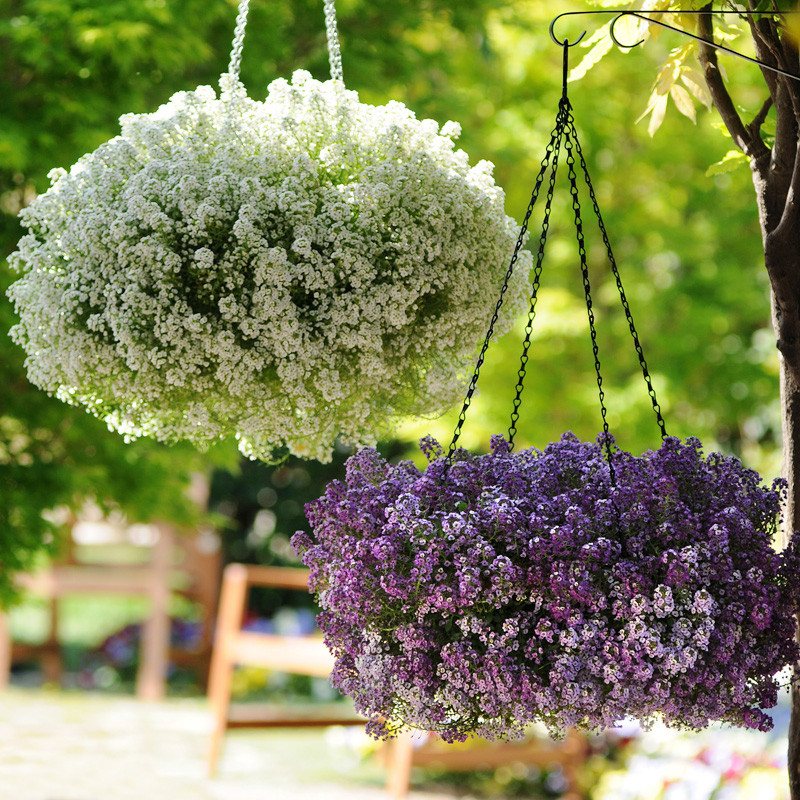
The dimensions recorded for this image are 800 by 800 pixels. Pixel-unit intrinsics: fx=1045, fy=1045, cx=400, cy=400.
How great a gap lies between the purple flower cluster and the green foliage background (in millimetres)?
2510

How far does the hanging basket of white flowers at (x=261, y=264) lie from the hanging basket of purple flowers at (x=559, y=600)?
31 centimetres

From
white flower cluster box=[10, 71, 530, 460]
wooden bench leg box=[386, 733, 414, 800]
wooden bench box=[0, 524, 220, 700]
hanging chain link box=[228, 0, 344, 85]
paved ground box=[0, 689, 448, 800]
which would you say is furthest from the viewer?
wooden bench box=[0, 524, 220, 700]

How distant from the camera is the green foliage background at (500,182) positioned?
13.5 feet

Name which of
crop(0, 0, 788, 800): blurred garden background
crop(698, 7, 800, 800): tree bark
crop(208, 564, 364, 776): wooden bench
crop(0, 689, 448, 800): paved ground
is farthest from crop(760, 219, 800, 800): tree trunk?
crop(0, 689, 448, 800): paved ground

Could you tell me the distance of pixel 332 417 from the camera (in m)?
2.14

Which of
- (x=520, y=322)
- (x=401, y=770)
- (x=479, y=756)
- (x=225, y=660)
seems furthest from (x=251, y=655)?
(x=520, y=322)

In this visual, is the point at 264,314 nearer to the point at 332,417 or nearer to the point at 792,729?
the point at 332,417

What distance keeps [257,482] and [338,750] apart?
11.2ft

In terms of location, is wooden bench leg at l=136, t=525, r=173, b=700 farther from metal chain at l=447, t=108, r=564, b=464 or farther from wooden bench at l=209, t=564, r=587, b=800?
metal chain at l=447, t=108, r=564, b=464

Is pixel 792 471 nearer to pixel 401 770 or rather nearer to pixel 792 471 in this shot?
pixel 792 471

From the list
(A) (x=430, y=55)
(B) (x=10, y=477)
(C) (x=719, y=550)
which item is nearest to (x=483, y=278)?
(C) (x=719, y=550)

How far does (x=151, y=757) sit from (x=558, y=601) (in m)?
5.10

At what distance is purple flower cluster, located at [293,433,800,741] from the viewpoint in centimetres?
171

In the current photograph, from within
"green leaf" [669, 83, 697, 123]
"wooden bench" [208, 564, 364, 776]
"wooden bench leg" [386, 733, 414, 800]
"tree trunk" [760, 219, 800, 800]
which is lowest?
"wooden bench leg" [386, 733, 414, 800]
